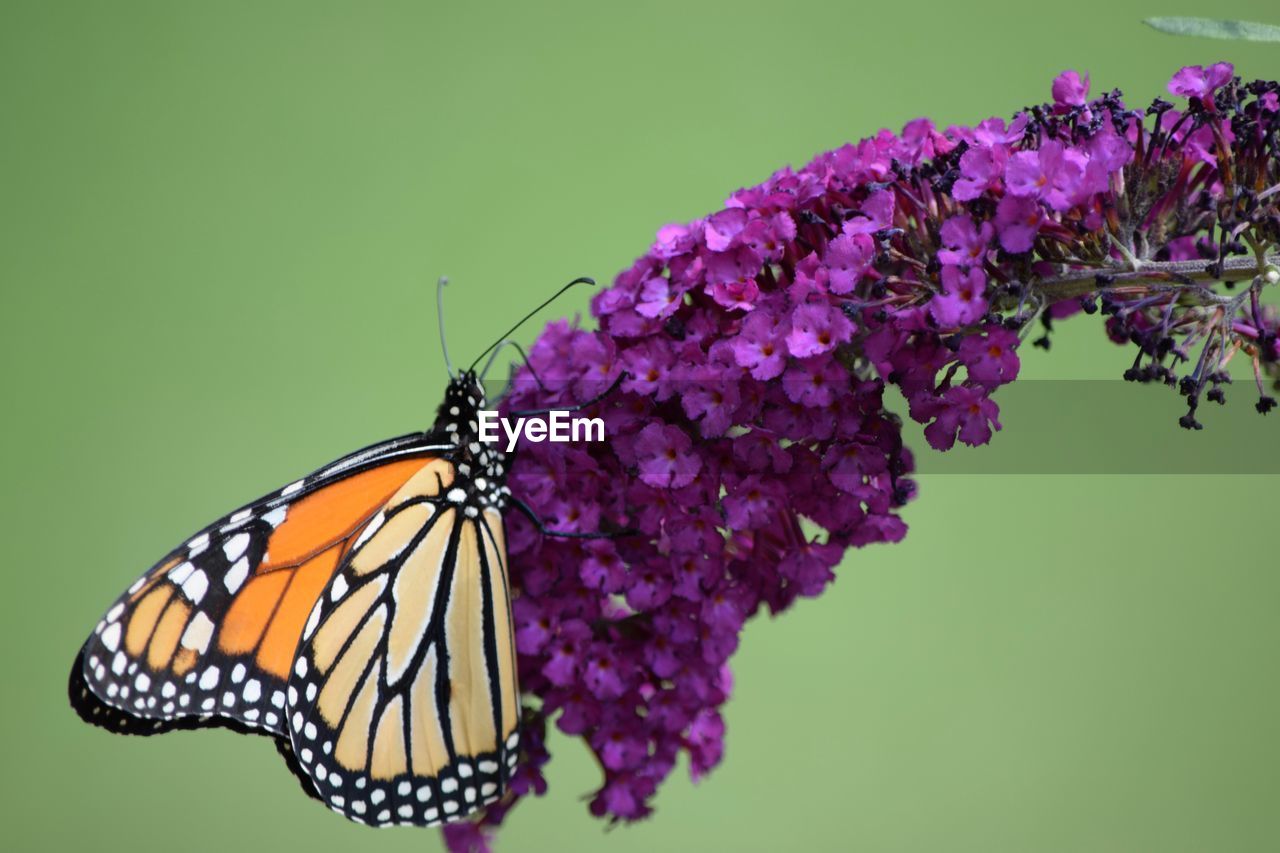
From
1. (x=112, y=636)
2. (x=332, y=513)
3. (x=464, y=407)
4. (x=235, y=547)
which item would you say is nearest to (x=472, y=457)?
(x=464, y=407)

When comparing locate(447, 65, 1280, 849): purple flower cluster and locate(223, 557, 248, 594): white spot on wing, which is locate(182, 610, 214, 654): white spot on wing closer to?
locate(223, 557, 248, 594): white spot on wing

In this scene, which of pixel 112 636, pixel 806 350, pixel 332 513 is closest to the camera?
pixel 806 350

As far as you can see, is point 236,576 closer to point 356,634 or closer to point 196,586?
point 196,586

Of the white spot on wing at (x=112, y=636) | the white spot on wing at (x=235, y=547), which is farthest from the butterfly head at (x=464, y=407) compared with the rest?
the white spot on wing at (x=112, y=636)

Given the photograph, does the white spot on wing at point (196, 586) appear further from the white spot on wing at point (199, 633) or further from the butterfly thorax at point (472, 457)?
the butterfly thorax at point (472, 457)

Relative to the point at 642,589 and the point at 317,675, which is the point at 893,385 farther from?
the point at 317,675

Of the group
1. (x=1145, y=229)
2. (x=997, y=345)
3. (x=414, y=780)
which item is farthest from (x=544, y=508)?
(x=1145, y=229)

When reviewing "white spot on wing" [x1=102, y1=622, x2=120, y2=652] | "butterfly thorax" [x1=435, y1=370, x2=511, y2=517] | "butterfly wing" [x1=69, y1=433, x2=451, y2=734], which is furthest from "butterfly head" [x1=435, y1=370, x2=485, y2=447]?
"white spot on wing" [x1=102, y1=622, x2=120, y2=652]
